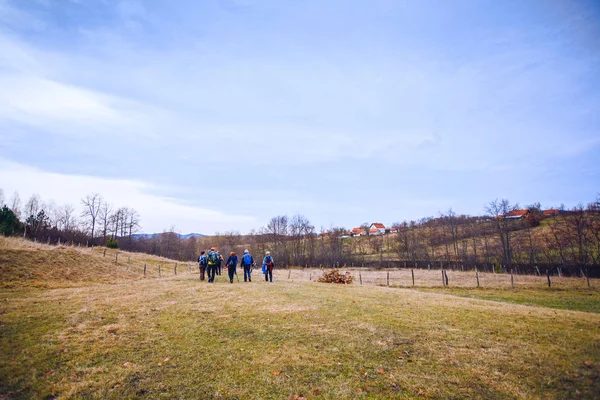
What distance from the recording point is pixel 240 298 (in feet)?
44.6

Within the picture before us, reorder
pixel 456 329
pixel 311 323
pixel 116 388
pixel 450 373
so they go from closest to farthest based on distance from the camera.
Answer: pixel 116 388, pixel 450 373, pixel 456 329, pixel 311 323

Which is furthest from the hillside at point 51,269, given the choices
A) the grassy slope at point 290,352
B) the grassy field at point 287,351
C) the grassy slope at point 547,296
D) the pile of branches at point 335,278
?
the grassy slope at point 547,296

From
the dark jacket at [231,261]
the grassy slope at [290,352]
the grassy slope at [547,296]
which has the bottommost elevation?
the grassy slope at [547,296]

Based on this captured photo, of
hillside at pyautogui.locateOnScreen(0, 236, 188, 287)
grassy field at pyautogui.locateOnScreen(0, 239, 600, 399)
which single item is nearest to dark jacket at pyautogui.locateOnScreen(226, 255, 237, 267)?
grassy field at pyautogui.locateOnScreen(0, 239, 600, 399)

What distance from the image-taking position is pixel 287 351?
23.8ft

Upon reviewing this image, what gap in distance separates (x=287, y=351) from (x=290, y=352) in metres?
0.10

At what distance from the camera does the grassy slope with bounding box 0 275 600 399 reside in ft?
18.2

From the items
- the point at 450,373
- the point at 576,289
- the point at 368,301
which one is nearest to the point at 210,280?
the point at 368,301

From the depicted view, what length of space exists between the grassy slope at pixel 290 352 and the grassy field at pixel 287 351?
1.3 inches

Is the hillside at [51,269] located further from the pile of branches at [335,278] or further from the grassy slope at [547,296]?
the grassy slope at [547,296]

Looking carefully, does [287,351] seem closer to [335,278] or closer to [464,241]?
[335,278]

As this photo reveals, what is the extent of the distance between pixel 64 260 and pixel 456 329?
30.1 meters

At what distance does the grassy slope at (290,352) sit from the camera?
18.2ft

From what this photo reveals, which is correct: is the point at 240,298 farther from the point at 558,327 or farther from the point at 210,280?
the point at 558,327
